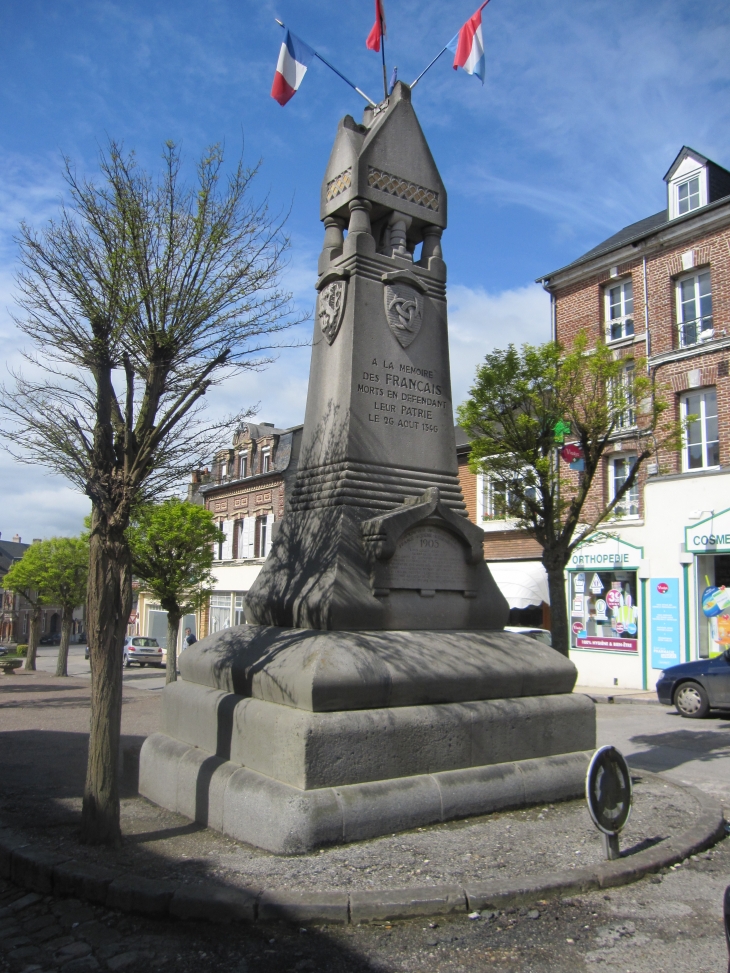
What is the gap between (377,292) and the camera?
7570mm

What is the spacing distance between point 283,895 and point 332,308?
5.18 metres

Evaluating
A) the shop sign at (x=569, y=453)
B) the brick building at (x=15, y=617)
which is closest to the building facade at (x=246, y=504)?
the shop sign at (x=569, y=453)

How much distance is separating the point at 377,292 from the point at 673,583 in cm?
1479

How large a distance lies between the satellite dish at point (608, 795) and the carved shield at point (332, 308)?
14.6ft

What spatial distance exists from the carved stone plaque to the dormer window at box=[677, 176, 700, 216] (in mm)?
17065

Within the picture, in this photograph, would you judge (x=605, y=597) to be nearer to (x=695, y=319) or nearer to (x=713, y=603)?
(x=713, y=603)

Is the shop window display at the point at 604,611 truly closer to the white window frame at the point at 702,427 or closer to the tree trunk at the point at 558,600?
the white window frame at the point at 702,427

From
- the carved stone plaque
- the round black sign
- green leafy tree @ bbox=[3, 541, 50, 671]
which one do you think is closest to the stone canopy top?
the carved stone plaque

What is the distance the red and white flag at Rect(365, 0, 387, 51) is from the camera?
8.97m

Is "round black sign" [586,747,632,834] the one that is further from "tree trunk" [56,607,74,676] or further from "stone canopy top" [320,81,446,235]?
"tree trunk" [56,607,74,676]

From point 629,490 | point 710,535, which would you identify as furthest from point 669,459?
point 710,535

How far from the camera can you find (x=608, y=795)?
505cm

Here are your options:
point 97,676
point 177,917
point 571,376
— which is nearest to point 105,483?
point 97,676

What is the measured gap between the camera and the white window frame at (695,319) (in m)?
19.4
